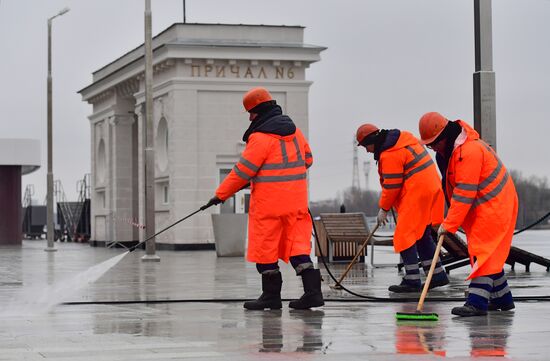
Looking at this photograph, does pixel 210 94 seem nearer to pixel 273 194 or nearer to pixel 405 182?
pixel 405 182

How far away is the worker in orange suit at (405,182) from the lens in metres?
14.6

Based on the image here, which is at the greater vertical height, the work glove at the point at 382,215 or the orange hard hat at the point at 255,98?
the orange hard hat at the point at 255,98

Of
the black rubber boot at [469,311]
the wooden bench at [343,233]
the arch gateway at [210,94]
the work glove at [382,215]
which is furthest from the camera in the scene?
the arch gateway at [210,94]

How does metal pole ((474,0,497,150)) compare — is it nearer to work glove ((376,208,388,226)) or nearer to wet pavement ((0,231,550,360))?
work glove ((376,208,388,226))

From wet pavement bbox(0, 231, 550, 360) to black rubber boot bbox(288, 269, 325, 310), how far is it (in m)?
0.13

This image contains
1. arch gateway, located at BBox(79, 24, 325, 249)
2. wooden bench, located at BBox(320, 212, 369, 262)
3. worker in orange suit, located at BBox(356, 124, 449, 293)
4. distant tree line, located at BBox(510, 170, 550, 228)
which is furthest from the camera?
distant tree line, located at BBox(510, 170, 550, 228)

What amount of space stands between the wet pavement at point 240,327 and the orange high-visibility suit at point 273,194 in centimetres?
63

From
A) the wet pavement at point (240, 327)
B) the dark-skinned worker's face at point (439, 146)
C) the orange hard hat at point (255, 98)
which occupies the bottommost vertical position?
the wet pavement at point (240, 327)

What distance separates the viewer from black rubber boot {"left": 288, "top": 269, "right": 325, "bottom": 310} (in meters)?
12.3

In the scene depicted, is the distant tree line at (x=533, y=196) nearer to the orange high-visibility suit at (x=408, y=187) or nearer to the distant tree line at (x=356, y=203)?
the distant tree line at (x=356, y=203)

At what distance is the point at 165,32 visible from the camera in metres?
40.5

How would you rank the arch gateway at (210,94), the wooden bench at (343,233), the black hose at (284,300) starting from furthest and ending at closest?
the arch gateway at (210,94) < the wooden bench at (343,233) < the black hose at (284,300)

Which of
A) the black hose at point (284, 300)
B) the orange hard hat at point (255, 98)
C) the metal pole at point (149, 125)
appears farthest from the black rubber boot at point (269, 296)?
the metal pole at point (149, 125)

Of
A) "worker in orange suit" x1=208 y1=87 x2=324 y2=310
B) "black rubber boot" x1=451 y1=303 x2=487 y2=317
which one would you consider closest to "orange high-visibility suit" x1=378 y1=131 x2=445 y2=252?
"worker in orange suit" x1=208 y1=87 x2=324 y2=310
